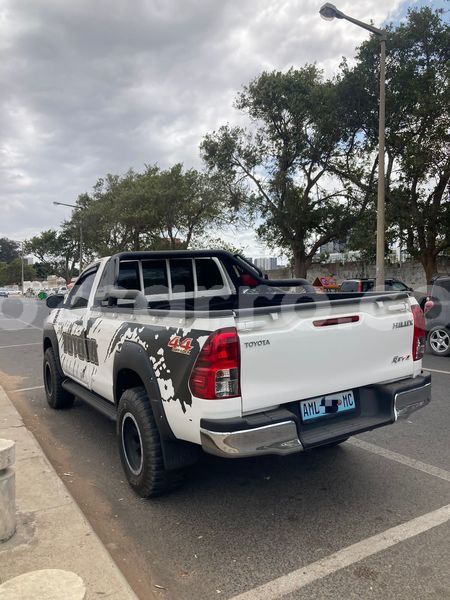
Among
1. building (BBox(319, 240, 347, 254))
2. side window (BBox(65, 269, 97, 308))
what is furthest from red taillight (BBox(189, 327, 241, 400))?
building (BBox(319, 240, 347, 254))

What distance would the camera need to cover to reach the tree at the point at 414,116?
16578 mm

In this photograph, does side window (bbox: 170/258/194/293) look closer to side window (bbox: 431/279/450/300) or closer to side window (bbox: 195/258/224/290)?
side window (bbox: 195/258/224/290)

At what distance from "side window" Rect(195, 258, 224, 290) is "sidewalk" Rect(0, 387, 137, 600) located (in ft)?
7.84

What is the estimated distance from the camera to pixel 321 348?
3256mm

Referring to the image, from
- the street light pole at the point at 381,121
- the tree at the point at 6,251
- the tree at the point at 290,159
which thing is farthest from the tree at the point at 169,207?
the tree at the point at 6,251

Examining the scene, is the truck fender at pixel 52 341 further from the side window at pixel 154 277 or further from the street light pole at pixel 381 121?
the street light pole at pixel 381 121

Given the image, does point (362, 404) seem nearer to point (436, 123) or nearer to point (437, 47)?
point (436, 123)

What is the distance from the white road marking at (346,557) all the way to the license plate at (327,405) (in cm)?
79

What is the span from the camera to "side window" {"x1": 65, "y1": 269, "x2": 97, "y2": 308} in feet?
17.0

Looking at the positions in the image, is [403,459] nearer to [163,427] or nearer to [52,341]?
[163,427]

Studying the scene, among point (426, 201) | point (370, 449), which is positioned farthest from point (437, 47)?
point (370, 449)

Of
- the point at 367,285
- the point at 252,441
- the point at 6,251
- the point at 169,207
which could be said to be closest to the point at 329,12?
the point at 367,285

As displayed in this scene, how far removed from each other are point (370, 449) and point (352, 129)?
59.8 feet

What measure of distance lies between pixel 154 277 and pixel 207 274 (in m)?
0.62
